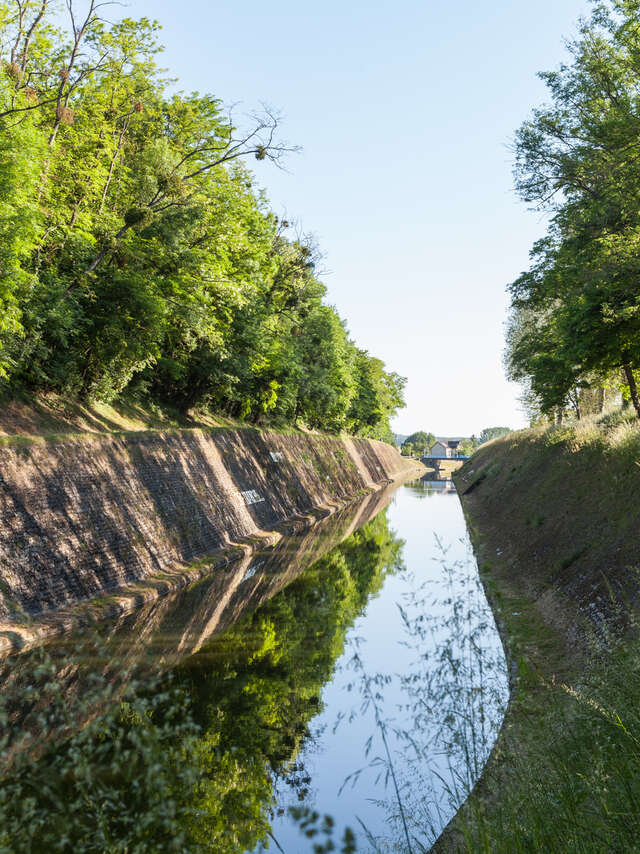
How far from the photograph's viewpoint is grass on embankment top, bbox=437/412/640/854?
3.80m

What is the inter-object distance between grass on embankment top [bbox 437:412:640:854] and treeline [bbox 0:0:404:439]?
12.5m

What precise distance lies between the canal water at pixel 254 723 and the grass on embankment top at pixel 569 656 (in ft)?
1.40

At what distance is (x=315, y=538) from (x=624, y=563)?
1602cm

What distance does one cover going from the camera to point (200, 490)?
20219mm

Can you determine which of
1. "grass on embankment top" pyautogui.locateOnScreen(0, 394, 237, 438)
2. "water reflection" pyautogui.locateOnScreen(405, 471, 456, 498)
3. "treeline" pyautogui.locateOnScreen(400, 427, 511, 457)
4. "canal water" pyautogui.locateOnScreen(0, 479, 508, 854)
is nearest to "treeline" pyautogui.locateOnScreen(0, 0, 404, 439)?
"grass on embankment top" pyautogui.locateOnScreen(0, 394, 237, 438)

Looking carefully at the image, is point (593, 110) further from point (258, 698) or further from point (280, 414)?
point (280, 414)

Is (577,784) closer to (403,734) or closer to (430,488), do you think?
(403,734)

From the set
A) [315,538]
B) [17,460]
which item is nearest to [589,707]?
[17,460]

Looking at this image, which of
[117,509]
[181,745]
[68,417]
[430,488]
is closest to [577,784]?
[181,745]

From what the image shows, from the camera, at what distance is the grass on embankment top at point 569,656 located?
3.80 meters

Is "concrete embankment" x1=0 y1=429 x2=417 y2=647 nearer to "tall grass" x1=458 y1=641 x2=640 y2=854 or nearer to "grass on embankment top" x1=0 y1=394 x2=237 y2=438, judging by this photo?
"grass on embankment top" x1=0 y1=394 x2=237 y2=438

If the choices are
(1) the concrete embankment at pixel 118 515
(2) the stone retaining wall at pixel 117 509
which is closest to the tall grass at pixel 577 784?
(2) the stone retaining wall at pixel 117 509

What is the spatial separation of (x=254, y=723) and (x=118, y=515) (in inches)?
343

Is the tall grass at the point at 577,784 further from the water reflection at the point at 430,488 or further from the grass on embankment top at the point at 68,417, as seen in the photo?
the water reflection at the point at 430,488
